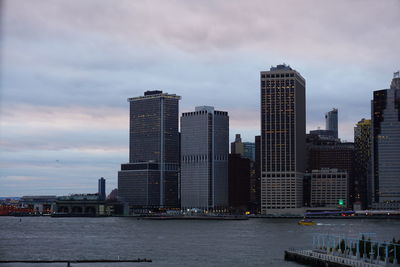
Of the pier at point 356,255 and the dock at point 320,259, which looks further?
the dock at point 320,259

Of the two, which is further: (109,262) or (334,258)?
(109,262)

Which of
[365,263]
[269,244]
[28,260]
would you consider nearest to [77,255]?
[28,260]

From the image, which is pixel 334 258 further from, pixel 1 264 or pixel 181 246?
pixel 181 246

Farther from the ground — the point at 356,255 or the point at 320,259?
the point at 356,255

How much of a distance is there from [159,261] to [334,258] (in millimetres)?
25464

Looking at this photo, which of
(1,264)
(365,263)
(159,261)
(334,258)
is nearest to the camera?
(365,263)

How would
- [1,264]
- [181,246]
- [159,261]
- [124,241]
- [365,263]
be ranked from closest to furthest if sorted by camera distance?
[365,263], [1,264], [159,261], [181,246], [124,241]

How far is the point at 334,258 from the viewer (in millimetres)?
78375

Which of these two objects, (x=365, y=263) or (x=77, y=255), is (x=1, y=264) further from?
(x=365, y=263)

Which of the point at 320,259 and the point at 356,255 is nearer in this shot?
the point at 356,255

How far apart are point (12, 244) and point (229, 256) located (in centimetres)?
4401

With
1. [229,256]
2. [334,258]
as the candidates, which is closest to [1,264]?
[229,256]

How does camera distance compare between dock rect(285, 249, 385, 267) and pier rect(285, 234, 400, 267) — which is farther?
dock rect(285, 249, 385, 267)

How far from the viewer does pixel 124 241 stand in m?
139
